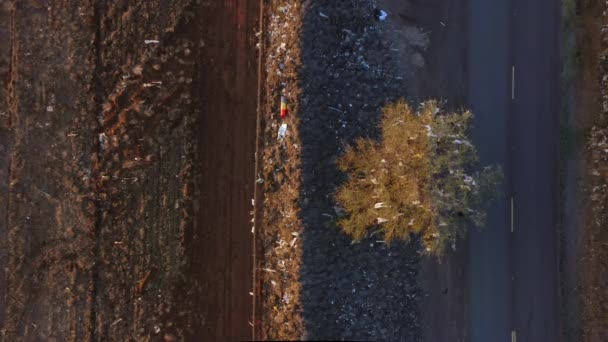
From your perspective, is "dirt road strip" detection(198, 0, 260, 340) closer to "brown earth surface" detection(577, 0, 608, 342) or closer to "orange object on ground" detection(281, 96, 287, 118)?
"orange object on ground" detection(281, 96, 287, 118)

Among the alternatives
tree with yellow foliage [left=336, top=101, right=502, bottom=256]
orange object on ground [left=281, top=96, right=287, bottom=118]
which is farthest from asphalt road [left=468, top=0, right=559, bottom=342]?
orange object on ground [left=281, top=96, right=287, bottom=118]

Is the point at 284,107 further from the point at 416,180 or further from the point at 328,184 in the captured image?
the point at 416,180

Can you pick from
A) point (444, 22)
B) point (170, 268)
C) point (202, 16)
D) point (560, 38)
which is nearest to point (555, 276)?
point (560, 38)

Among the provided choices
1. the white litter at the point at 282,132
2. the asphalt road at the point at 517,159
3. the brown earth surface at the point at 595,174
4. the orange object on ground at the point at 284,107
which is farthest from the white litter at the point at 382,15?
the brown earth surface at the point at 595,174

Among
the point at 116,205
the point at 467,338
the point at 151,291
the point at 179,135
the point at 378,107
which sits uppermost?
the point at 378,107

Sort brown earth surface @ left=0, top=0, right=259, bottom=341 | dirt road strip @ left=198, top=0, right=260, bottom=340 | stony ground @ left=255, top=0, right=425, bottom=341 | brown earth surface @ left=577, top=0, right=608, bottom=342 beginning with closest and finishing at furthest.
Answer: stony ground @ left=255, top=0, right=425, bottom=341 < brown earth surface @ left=577, top=0, right=608, bottom=342 < brown earth surface @ left=0, top=0, right=259, bottom=341 < dirt road strip @ left=198, top=0, right=260, bottom=340

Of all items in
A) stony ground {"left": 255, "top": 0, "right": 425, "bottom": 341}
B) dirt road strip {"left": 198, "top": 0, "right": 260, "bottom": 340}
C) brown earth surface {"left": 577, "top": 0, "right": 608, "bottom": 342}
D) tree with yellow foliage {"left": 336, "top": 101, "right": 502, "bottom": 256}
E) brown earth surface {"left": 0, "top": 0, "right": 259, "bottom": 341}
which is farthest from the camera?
dirt road strip {"left": 198, "top": 0, "right": 260, "bottom": 340}

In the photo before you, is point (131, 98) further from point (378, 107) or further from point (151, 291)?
point (378, 107)
